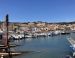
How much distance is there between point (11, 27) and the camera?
469ft

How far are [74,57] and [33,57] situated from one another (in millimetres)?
5849

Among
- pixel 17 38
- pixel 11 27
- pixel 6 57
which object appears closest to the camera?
pixel 6 57

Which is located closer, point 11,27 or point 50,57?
point 50,57

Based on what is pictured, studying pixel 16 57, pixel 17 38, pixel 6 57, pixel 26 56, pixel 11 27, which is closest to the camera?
pixel 6 57

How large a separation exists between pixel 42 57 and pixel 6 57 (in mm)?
9522

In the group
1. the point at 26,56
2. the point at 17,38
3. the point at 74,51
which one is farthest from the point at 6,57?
the point at 17,38

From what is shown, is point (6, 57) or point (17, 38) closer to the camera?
point (6, 57)

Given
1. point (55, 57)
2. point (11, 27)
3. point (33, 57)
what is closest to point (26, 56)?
point (33, 57)

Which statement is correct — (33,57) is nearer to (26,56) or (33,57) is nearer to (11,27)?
(26,56)

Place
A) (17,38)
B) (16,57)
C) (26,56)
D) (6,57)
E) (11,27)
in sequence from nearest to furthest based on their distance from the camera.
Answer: (6,57)
(16,57)
(26,56)
(17,38)
(11,27)

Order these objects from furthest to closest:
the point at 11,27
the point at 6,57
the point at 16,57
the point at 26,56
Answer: the point at 11,27 < the point at 26,56 < the point at 16,57 < the point at 6,57

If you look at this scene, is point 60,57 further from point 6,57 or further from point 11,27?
point 11,27

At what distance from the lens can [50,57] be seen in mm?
41125

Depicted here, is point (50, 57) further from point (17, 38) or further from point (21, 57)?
point (17, 38)
